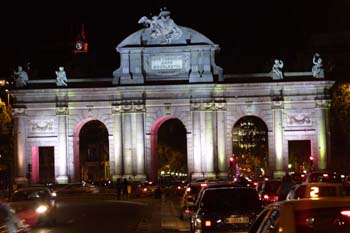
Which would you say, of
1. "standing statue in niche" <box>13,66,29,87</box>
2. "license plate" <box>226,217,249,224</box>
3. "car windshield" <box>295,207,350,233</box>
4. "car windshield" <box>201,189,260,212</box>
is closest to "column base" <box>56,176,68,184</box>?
"standing statue in niche" <box>13,66,29,87</box>

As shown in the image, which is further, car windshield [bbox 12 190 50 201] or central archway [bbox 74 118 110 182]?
central archway [bbox 74 118 110 182]

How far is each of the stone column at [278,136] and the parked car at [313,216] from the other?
240 ft

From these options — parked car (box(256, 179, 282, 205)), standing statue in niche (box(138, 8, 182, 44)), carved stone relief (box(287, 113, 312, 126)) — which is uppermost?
standing statue in niche (box(138, 8, 182, 44))

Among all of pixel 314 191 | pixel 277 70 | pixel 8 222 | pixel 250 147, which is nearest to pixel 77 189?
pixel 277 70

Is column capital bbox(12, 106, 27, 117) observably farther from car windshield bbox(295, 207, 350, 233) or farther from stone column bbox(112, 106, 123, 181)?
car windshield bbox(295, 207, 350, 233)

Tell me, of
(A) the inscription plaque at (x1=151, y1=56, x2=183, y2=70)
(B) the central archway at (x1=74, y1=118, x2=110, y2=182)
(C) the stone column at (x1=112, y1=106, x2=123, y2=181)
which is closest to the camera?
(A) the inscription plaque at (x1=151, y1=56, x2=183, y2=70)

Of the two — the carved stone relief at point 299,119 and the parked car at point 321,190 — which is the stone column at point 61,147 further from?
the parked car at point 321,190

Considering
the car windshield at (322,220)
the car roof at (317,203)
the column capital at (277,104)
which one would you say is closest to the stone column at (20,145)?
the column capital at (277,104)

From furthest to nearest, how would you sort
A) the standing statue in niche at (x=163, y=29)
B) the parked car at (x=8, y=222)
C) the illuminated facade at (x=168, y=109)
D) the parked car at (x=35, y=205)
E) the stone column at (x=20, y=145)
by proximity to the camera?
the stone column at (x=20, y=145) < the illuminated facade at (x=168, y=109) < the standing statue in niche at (x=163, y=29) < the parked car at (x=35, y=205) < the parked car at (x=8, y=222)

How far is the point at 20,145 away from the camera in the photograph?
84.4 meters

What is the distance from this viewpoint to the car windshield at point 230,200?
22.1 meters

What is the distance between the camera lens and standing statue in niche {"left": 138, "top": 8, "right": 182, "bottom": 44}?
8200cm

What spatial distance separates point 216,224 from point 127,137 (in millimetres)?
61729

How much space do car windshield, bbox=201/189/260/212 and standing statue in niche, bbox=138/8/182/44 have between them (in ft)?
198
